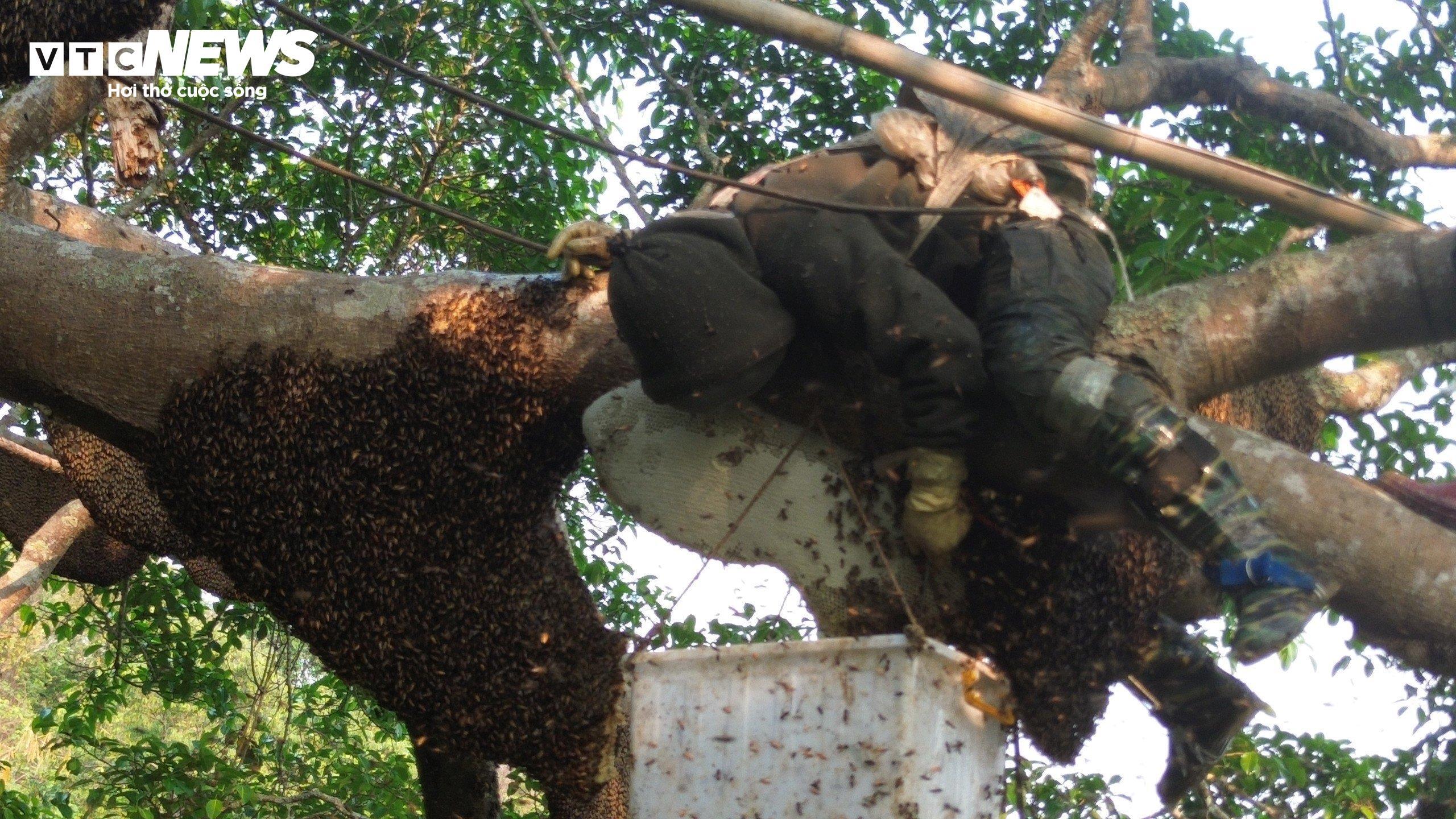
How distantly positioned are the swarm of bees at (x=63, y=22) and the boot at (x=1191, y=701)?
351 centimetres

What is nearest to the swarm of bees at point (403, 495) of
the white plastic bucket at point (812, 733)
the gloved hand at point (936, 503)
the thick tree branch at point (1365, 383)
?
the white plastic bucket at point (812, 733)

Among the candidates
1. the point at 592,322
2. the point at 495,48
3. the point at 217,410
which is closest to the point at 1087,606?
the point at 592,322

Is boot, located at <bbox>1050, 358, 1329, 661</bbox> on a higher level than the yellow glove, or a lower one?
lower

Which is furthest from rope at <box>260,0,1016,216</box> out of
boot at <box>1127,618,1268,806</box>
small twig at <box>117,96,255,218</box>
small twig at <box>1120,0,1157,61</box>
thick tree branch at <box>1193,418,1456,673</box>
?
small twig at <box>117,96,255,218</box>

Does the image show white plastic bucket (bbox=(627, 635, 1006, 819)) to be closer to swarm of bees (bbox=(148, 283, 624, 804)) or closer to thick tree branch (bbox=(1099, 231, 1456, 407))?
swarm of bees (bbox=(148, 283, 624, 804))

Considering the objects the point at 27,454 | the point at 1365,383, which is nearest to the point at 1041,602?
the point at 1365,383

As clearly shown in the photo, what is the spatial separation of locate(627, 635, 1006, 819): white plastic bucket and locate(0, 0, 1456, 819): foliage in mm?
2422

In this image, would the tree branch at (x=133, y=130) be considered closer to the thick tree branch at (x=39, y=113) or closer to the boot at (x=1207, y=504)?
the thick tree branch at (x=39, y=113)

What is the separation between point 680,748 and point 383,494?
113 centimetres

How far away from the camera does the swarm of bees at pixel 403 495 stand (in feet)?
11.7

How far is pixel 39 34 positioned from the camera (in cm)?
380

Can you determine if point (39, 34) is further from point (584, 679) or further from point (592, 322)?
point (584, 679)

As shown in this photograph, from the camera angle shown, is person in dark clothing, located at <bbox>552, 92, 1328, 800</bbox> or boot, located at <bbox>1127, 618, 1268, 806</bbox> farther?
boot, located at <bbox>1127, 618, 1268, 806</bbox>

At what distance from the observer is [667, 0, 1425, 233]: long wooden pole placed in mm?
2662
